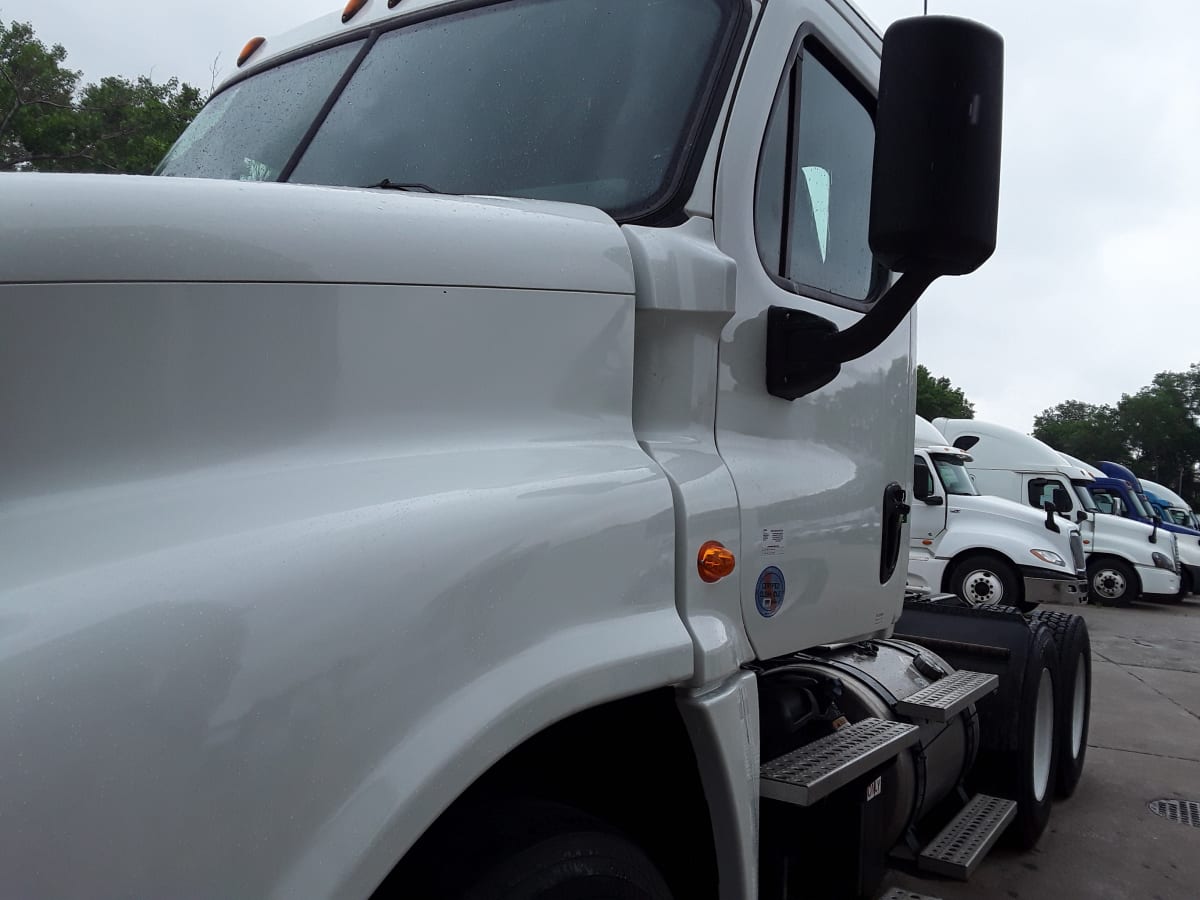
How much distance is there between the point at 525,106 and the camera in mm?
2289

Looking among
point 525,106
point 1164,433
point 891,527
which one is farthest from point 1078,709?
point 1164,433

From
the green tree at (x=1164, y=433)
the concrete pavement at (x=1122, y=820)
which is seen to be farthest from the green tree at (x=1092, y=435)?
the concrete pavement at (x=1122, y=820)

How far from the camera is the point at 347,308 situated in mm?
1508

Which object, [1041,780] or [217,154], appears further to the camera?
[1041,780]

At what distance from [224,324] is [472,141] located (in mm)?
1064

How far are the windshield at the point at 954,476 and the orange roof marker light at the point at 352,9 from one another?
12188mm

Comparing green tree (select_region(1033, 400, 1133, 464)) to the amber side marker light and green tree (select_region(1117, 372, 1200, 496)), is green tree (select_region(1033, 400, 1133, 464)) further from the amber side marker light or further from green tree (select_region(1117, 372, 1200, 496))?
the amber side marker light

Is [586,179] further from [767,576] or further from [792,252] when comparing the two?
[767,576]

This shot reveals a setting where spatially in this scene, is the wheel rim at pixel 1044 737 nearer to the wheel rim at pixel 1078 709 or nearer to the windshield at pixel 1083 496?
the wheel rim at pixel 1078 709

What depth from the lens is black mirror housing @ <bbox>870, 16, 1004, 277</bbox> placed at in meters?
1.85

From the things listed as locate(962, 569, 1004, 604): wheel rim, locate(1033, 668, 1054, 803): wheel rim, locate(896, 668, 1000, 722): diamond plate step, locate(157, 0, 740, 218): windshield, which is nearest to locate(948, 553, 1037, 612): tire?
locate(962, 569, 1004, 604): wheel rim

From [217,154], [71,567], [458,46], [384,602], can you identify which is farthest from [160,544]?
[217,154]

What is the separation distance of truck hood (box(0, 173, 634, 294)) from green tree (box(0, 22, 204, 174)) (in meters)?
9.51

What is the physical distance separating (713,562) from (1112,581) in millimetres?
17656
